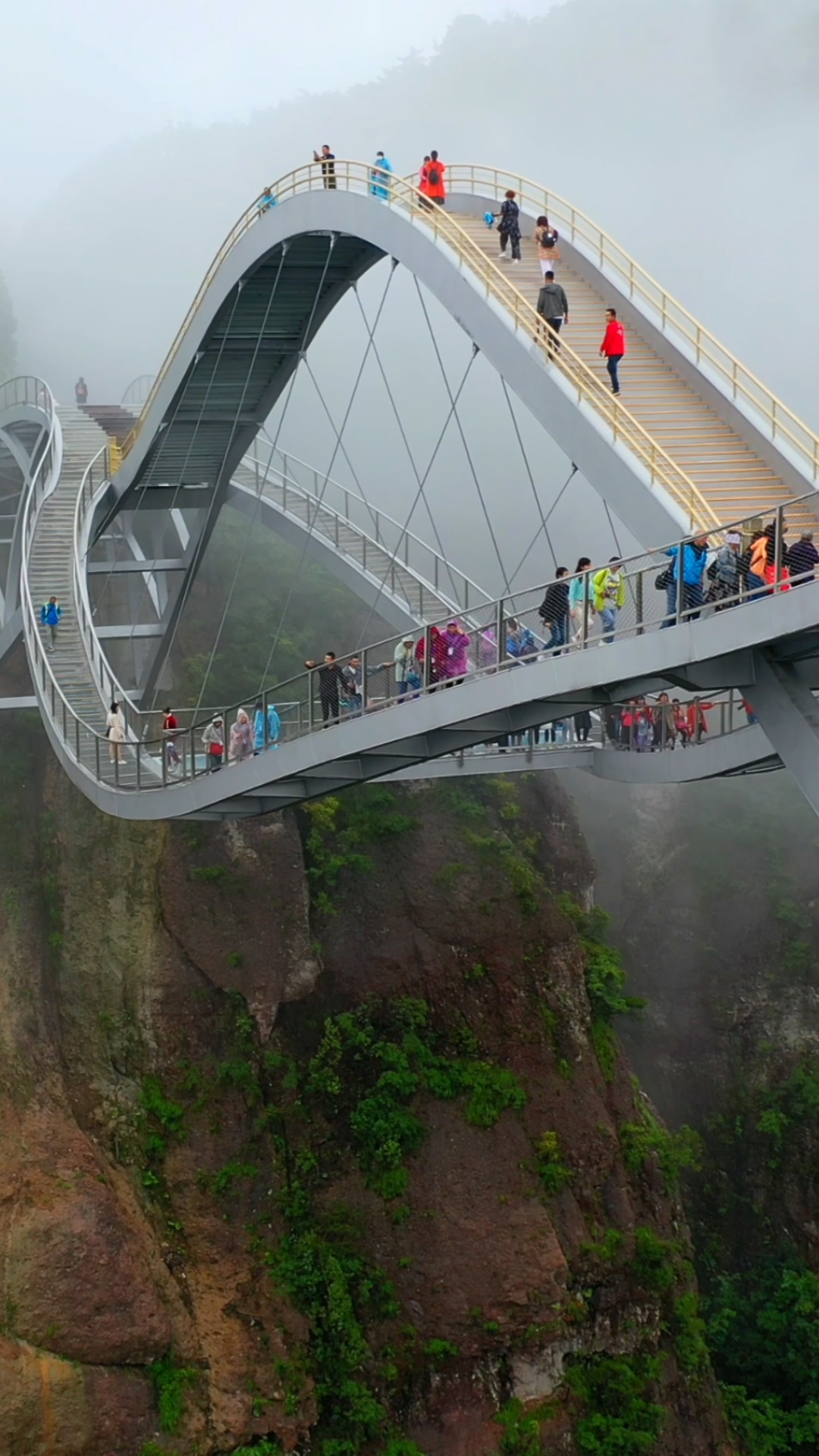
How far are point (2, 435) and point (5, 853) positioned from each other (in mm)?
12475

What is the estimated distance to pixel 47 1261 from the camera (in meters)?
23.3

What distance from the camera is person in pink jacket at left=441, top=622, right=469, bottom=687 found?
16766mm

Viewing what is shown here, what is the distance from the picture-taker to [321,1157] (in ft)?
86.8

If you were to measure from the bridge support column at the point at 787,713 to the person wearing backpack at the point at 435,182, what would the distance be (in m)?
10.7

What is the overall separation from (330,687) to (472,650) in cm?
264

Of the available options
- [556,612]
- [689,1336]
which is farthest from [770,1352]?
[556,612]

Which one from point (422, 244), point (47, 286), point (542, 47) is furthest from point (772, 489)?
point (47, 286)

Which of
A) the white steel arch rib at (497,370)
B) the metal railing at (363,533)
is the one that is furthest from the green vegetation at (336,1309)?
the metal railing at (363,533)

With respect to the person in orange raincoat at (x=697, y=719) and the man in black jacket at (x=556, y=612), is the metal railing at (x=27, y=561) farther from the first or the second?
the man in black jacket at (x=556, y=612)

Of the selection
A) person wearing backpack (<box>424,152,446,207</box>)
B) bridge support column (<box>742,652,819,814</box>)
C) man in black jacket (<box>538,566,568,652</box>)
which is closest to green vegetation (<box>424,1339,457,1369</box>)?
man in black jacket (<box>538,566,568,652</box>)

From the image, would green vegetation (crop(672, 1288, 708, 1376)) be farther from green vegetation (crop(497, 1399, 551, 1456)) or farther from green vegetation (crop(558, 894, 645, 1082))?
green vegetation (crop(558, 894, 645, 1082))

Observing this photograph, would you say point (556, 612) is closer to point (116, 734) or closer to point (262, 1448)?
point (116, 734)

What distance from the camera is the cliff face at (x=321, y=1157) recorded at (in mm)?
23547

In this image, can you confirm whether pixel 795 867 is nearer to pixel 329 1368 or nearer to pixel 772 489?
pixel 329 1368
